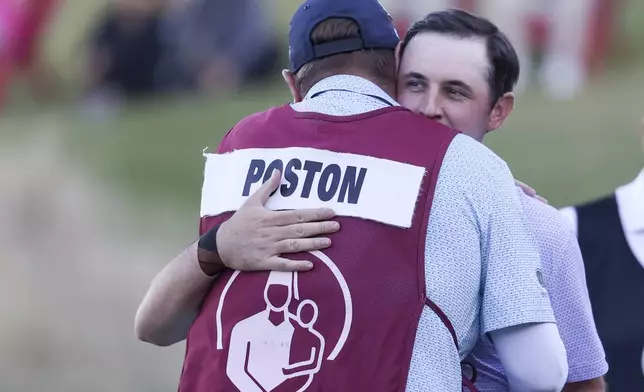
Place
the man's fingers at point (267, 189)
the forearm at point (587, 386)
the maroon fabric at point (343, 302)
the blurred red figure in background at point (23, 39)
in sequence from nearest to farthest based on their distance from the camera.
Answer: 1. the maroon fabric at point (343, 302)
2. the man's fingers at point (267, 189)
3. the forearm at point (587, 386)
4. the blurred red figure in background at point (23, 39)

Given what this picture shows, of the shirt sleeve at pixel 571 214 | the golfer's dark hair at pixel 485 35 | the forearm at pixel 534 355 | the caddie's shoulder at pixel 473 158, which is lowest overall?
the forearm at pixel 534 355

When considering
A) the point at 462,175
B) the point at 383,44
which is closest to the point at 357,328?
the point at 462,175

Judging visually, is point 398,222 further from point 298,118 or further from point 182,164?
point 182,164

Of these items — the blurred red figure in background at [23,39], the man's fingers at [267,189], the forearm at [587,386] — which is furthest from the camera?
the blurred red figure in background at [23,39]

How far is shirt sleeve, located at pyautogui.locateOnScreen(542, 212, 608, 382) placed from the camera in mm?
1905

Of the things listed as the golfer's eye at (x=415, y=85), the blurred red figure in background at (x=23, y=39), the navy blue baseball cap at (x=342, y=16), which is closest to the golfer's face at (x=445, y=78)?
the golfer's eye at (x=415, y=85)

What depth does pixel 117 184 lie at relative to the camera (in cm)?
536

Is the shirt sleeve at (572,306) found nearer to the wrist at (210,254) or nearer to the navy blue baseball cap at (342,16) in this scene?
the navy blue baseball cap at (342,16)

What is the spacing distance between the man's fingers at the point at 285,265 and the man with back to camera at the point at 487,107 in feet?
1.17

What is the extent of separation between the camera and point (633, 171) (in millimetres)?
4949

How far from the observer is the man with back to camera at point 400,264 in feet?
5.63

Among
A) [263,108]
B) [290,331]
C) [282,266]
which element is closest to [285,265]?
[282,266]

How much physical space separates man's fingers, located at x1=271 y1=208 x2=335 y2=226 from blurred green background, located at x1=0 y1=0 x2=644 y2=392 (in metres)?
3.33

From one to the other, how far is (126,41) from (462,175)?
3.84 meters
